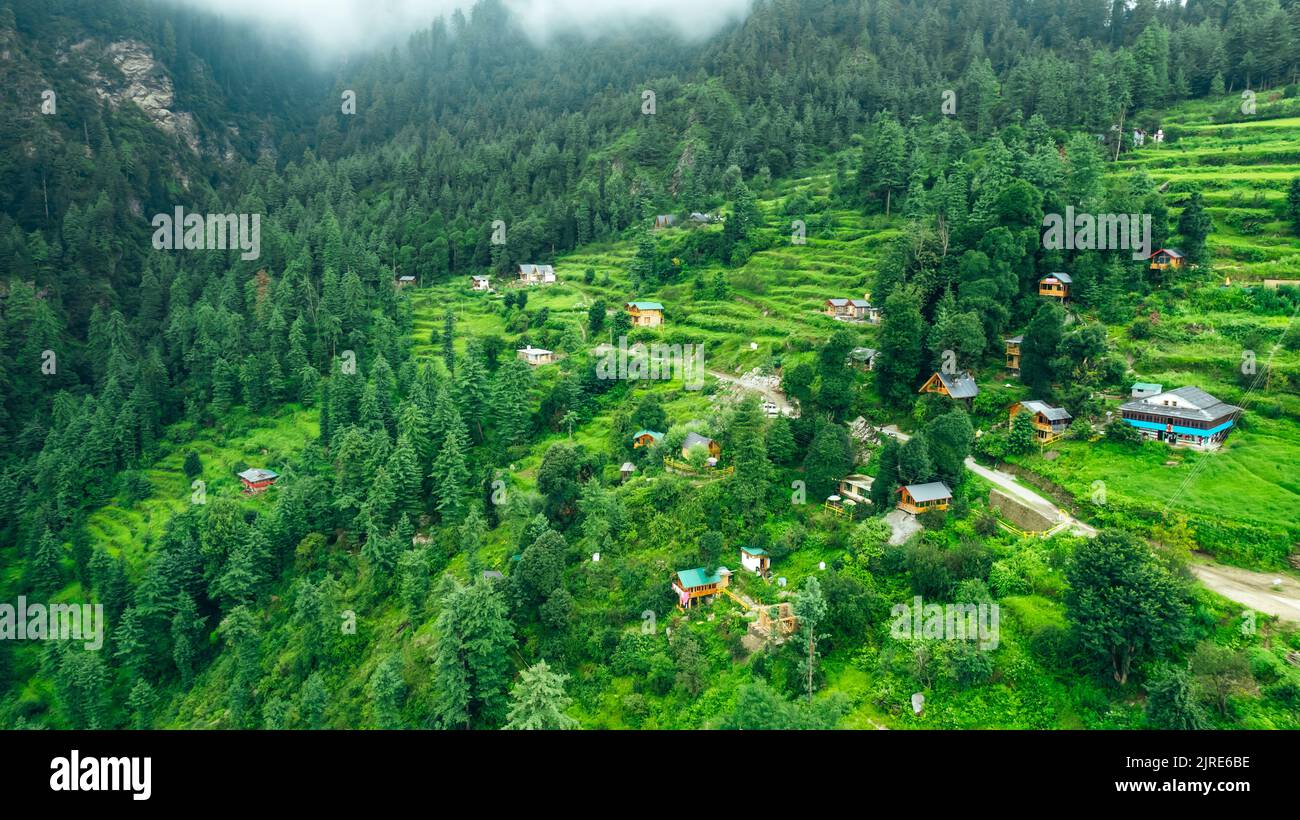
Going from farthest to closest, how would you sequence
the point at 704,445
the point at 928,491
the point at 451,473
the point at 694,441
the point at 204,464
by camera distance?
the point at 204,464, the point at 451,473, the point at 694,441, the point at 704,445, the point at 928,491

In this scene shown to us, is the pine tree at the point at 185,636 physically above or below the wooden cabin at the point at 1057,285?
below

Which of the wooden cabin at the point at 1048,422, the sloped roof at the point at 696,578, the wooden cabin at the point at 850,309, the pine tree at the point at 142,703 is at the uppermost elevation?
the wooden cabin at the point at 850,309

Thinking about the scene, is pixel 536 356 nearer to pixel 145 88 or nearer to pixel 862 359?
pixel 862 359

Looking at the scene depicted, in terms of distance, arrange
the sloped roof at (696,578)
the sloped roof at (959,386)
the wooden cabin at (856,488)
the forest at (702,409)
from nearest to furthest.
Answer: the forest at (702,409) < the sloped roof at (696,578) < the wooden cabin at (856,488) < the sloped roof at (959,386)

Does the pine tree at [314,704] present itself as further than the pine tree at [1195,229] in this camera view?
No

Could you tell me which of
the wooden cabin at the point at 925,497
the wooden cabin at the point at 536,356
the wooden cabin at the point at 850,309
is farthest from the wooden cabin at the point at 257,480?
the wooden cabin at the point at 925,497

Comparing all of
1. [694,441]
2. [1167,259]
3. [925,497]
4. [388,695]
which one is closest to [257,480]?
[388,695]

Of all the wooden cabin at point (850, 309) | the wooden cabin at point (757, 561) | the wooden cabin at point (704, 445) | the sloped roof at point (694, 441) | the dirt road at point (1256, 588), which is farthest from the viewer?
the wooden cabin at point (850, 309)

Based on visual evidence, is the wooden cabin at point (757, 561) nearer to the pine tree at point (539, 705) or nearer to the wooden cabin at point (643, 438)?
the pine tree at point (539, 705)
